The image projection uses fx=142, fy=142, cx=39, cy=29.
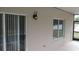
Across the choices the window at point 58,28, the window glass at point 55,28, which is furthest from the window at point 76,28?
the window glass at point 55,28

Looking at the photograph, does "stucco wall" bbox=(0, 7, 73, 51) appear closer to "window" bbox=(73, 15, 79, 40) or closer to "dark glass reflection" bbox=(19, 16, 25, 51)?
"dark glass reflection" bbox=(19, 16, 25, 51)

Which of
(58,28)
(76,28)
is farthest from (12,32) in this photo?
(76,28)

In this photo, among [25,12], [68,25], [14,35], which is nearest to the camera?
[14,35]

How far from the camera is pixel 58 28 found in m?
8.79

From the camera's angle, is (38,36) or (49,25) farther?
(49,25)

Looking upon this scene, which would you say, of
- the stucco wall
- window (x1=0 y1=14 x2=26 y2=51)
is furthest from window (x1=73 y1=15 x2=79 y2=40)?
window (x1=0 y1=14 x2=26 y2=51)

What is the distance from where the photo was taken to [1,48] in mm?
4738

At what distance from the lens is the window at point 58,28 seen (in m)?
8.16

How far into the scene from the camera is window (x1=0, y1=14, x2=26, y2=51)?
4.65 metres

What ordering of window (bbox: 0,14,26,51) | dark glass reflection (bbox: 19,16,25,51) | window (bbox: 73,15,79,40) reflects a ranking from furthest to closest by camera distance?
window (bbox: 73,15,79,40) → dark glass reflection (bbox: 19,16,25,51) → window (bbox: 0,14,26,51)

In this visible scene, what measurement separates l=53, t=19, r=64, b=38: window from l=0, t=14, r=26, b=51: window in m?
2.99
